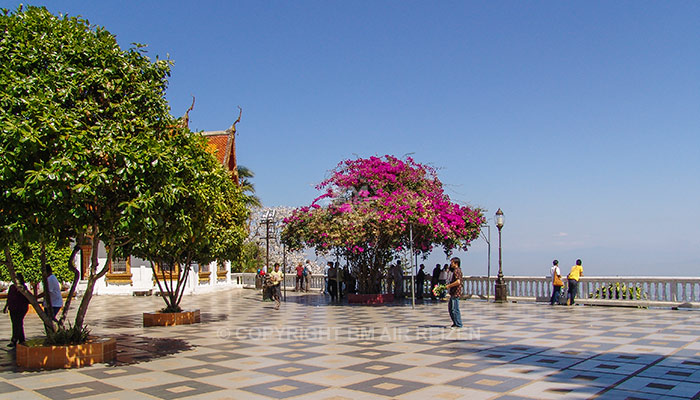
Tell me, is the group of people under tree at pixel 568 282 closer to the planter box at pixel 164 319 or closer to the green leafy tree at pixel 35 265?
the planter box at pixel 164 319

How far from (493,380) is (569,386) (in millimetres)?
967

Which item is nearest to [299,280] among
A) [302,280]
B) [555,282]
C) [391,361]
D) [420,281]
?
[302,280]

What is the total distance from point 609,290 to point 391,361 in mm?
14985

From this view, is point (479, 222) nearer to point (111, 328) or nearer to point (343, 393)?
point (111, 328)

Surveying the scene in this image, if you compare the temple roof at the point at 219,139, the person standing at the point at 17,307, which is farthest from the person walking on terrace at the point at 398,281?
the person standing at the point at 17,307

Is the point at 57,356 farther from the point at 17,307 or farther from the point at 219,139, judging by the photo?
the point at 219,139

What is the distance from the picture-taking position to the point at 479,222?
24.0m

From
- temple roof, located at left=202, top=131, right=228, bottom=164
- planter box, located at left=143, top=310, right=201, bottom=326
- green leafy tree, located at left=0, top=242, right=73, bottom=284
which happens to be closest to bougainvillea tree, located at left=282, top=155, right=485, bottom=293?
planter box, located at left=143, top=310, right=201, bottom=326

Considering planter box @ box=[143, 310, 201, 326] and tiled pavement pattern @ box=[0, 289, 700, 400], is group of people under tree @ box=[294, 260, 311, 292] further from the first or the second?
planter box @ box=[143, 310, 201, 326]

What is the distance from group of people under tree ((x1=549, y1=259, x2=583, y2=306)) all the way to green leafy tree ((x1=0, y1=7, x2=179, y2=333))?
1583 cm

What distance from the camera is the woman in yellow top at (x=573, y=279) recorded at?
2081 centimetres

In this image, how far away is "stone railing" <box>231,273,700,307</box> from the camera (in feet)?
64.4

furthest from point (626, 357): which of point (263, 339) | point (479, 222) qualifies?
point (479, 222)

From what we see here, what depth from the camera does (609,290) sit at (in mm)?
21328
